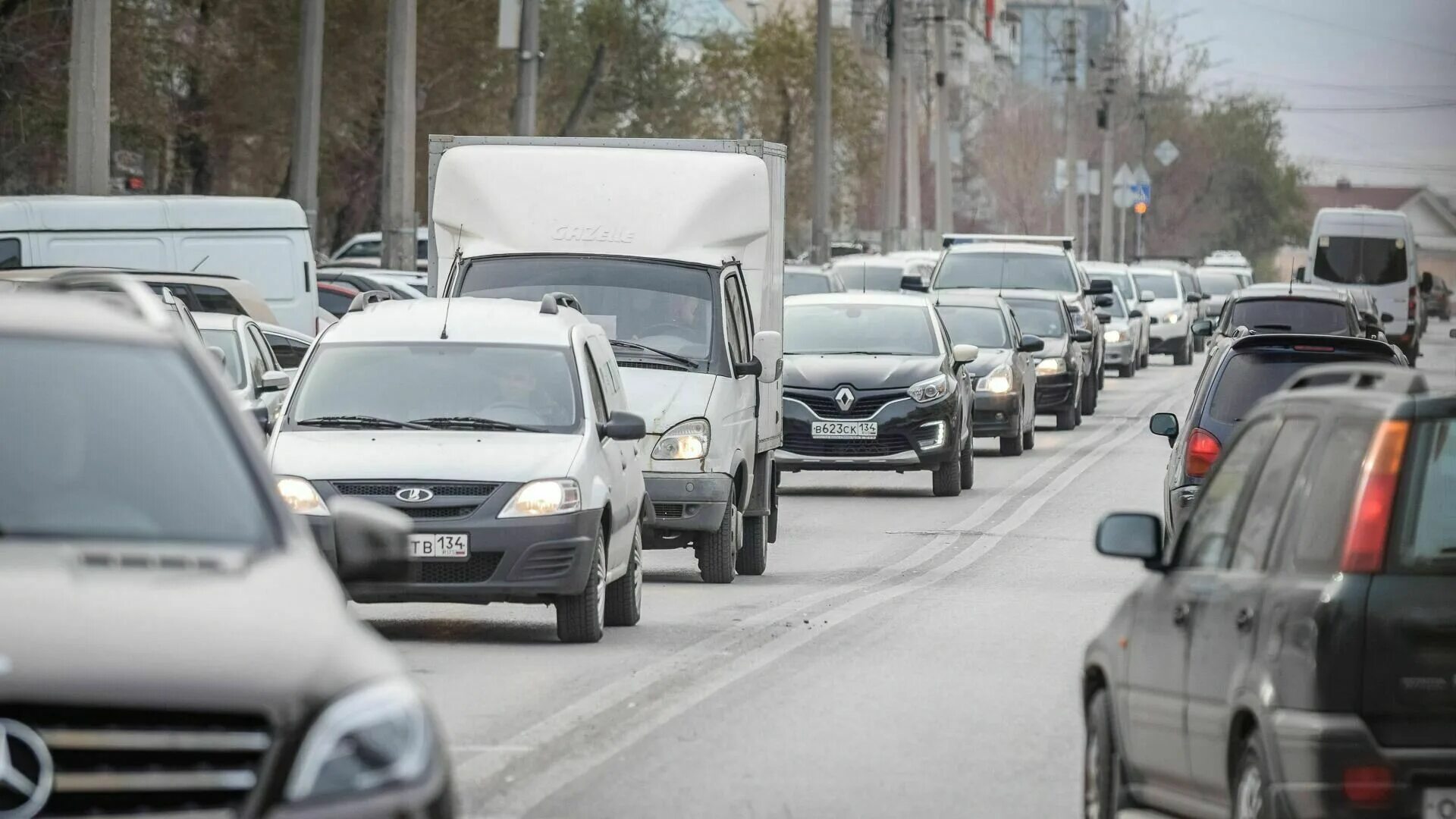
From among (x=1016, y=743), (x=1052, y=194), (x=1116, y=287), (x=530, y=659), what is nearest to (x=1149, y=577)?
(x=1016, y=743)

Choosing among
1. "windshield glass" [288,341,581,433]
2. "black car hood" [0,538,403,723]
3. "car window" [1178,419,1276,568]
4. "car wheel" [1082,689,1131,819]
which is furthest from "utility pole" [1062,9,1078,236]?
"black car hood" [0,538,403,723]

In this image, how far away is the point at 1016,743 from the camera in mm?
11117

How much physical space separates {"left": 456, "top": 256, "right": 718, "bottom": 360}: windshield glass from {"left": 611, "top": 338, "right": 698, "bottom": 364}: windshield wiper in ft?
0.14

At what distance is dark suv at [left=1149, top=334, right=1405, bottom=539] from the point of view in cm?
1736

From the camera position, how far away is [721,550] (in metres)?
17.6

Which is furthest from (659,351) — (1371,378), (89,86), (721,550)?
(89,86)

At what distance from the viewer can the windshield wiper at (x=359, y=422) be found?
47.5ft

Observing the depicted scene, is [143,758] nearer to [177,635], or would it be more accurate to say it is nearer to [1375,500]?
[177,635]

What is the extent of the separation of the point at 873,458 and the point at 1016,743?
14.1m

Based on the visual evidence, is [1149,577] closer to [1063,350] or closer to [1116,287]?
[1063,350]

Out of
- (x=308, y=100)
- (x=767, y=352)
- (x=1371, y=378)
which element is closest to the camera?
(x=1371, y=378)

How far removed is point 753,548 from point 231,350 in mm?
5019

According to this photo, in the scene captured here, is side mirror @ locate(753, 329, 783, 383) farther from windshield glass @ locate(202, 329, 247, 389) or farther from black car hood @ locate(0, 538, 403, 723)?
black car hood @ locate(0, 538, 403, 723)

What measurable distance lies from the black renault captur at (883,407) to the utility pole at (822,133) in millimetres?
36316
